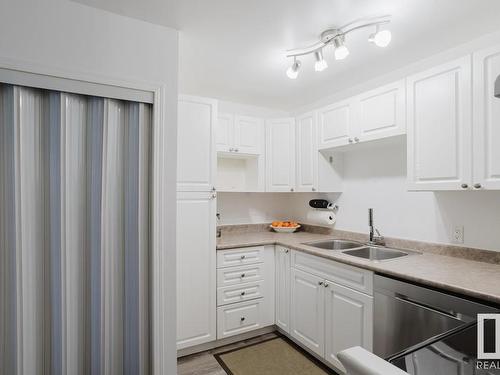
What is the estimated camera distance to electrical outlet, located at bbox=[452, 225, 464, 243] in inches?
79.3

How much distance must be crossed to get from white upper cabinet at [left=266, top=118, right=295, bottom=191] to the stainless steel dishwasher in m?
1.60

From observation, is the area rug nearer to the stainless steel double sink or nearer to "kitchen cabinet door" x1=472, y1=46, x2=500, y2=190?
the stainless steel double sink

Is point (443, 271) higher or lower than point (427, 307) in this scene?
higher

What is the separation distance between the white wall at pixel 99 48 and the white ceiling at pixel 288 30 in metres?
0.10

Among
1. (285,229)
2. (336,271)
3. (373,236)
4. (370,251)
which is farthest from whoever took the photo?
(285,229)

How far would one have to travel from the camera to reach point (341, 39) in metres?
1.83

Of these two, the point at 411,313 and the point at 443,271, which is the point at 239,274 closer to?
the point at 411,313

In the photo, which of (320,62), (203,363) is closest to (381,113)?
(320,62)

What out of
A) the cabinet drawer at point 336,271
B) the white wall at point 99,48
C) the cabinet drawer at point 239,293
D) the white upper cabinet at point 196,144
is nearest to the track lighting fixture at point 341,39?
the white upper cabinet at point 196,144

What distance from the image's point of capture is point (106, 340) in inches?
65.2

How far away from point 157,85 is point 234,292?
1829 mm

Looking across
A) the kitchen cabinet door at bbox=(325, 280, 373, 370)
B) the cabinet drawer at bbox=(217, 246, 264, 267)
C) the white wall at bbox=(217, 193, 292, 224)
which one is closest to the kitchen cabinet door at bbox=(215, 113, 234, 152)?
the white wall at bbox=(217, 193, 292, 224)

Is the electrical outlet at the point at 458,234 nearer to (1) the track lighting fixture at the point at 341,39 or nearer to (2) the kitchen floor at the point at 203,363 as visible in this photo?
(1) the track lighting fixture at the point at 341,39

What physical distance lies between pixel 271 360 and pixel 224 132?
2.10 meters
